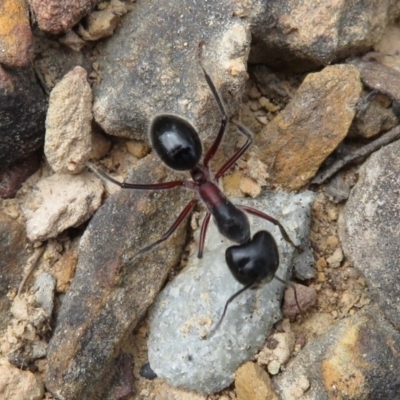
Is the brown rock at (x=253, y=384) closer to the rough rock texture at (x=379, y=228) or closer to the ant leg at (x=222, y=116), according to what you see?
the rough rock texture at (x=379, y=228)

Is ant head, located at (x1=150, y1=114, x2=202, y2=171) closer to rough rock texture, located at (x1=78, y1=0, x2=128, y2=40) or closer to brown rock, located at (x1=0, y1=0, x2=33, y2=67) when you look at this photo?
rough rock texture, located at (x1=78, y1=0, x2=128, y2=40)

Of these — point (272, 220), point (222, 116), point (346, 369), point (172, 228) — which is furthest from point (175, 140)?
point (346, 369)

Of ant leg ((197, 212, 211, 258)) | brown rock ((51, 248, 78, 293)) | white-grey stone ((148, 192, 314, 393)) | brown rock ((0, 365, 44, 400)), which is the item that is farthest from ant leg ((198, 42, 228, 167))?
brown rock ((0, 365, 44, 400))

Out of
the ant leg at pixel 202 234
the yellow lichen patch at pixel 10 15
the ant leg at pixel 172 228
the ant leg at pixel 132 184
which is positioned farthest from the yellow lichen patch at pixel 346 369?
the yellow lichen patch at pixel 10 15

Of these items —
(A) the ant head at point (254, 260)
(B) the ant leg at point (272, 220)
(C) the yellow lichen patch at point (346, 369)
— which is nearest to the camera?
(C) the yellow lichen patch at point (346, 369)

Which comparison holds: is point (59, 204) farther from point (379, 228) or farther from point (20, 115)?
point (379, 228)

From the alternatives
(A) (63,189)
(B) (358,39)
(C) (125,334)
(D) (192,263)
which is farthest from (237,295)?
(B) (358,39)
